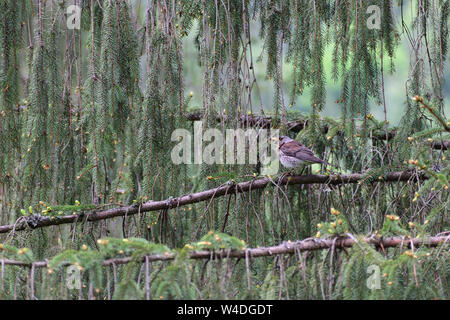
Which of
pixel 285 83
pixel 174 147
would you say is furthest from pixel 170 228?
pixel 285 83

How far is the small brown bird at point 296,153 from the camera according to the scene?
346cm

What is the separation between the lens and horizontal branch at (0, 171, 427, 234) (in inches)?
111

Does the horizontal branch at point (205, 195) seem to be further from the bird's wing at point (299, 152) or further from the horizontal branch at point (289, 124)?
the horizontal branch at point (289, 124)

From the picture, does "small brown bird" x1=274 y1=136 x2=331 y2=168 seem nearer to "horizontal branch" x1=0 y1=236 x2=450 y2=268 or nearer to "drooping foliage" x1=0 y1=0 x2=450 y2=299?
"drooping foliage" x1=0 y1=0 x2=450 y2=299

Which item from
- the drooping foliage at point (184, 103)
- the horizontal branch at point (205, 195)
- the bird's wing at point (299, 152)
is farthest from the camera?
the bird's wing at point (299, 152)

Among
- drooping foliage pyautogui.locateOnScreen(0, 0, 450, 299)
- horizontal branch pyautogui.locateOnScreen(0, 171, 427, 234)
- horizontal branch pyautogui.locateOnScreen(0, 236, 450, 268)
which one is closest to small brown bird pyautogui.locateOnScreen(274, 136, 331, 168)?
drooping foliage pyautogui.locateOnScreen(0, 0, 450, 299)

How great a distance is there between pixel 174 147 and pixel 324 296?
1.13 metres

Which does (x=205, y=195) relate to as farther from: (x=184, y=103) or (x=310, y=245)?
(x=310, y=245)

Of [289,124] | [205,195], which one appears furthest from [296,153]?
[205,195]

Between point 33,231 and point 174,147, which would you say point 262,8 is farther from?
point 33,231

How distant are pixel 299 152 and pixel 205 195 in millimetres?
926

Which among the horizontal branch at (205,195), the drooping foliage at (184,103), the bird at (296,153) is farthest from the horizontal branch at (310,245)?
the bird at (296,153)

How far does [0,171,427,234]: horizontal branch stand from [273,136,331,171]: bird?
384 millimetres

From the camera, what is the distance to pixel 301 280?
6.35 ft
